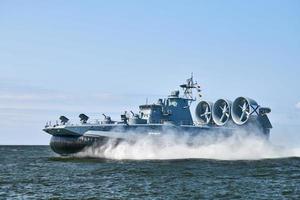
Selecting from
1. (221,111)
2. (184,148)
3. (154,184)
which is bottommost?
(154,184)

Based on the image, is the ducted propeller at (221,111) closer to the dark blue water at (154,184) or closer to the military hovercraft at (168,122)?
the military hovercraft at (168,122)

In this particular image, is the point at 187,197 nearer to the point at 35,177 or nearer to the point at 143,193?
the point at 143,193

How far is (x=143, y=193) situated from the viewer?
78.7 feet

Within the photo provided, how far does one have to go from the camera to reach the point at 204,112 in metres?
63.3

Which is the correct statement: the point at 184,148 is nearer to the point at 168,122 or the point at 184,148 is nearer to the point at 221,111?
the point at 168,122

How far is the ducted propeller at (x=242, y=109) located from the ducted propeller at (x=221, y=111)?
803mm

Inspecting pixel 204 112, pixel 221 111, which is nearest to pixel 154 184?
pixel 221 111

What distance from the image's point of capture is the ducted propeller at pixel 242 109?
58.5m

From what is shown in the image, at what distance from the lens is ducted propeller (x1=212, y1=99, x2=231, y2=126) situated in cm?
5959

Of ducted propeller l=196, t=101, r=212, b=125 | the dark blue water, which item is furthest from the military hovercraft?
the dark blue water

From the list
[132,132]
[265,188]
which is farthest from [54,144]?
[265,188]

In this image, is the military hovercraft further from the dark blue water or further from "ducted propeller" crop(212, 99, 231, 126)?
the dark blue water

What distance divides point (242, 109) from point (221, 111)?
275 centimetres

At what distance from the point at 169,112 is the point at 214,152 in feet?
21.7
